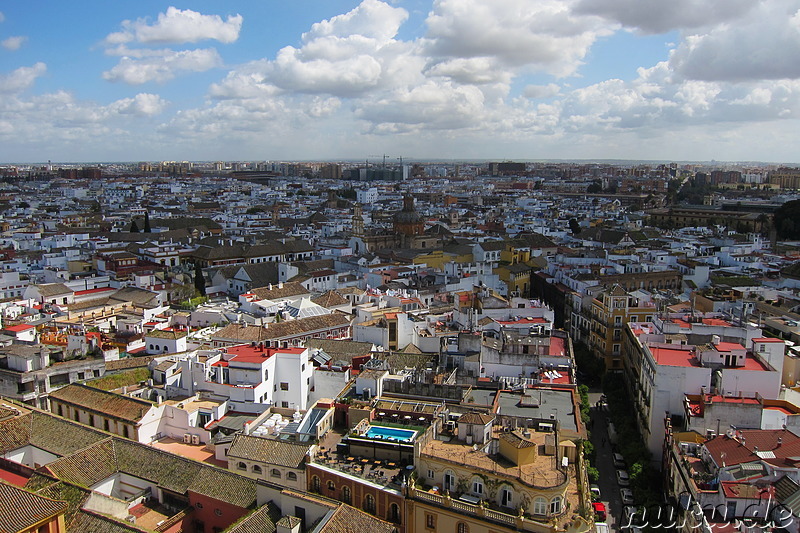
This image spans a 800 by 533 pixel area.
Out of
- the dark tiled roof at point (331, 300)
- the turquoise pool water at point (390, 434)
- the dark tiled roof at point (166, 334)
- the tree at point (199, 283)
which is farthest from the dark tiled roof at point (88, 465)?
the tree at point (199, 283)

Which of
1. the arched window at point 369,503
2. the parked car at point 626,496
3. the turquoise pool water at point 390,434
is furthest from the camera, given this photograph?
the parked car at point 626,496

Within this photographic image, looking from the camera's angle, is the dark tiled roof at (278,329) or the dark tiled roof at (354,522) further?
the dark tiled roof at (278,329)

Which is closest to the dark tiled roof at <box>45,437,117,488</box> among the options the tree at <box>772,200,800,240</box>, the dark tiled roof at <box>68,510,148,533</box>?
the dark tiled roof at <box>68,510,148,533</box>

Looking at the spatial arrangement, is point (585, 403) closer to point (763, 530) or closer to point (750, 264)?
point (763, 530)

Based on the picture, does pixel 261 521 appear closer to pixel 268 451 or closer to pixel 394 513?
pixel 268 451

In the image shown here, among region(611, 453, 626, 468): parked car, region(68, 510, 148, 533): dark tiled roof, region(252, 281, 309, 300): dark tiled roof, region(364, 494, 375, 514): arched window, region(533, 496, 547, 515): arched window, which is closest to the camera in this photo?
region(533, 496, 547, 515): arched window

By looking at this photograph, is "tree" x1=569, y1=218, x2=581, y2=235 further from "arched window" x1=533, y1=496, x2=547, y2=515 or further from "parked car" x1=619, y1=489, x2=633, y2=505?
"arched window" x1=533, y1=496, x2=547, y2=515

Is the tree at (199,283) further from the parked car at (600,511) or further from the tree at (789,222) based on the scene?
the tree at (789,222)
